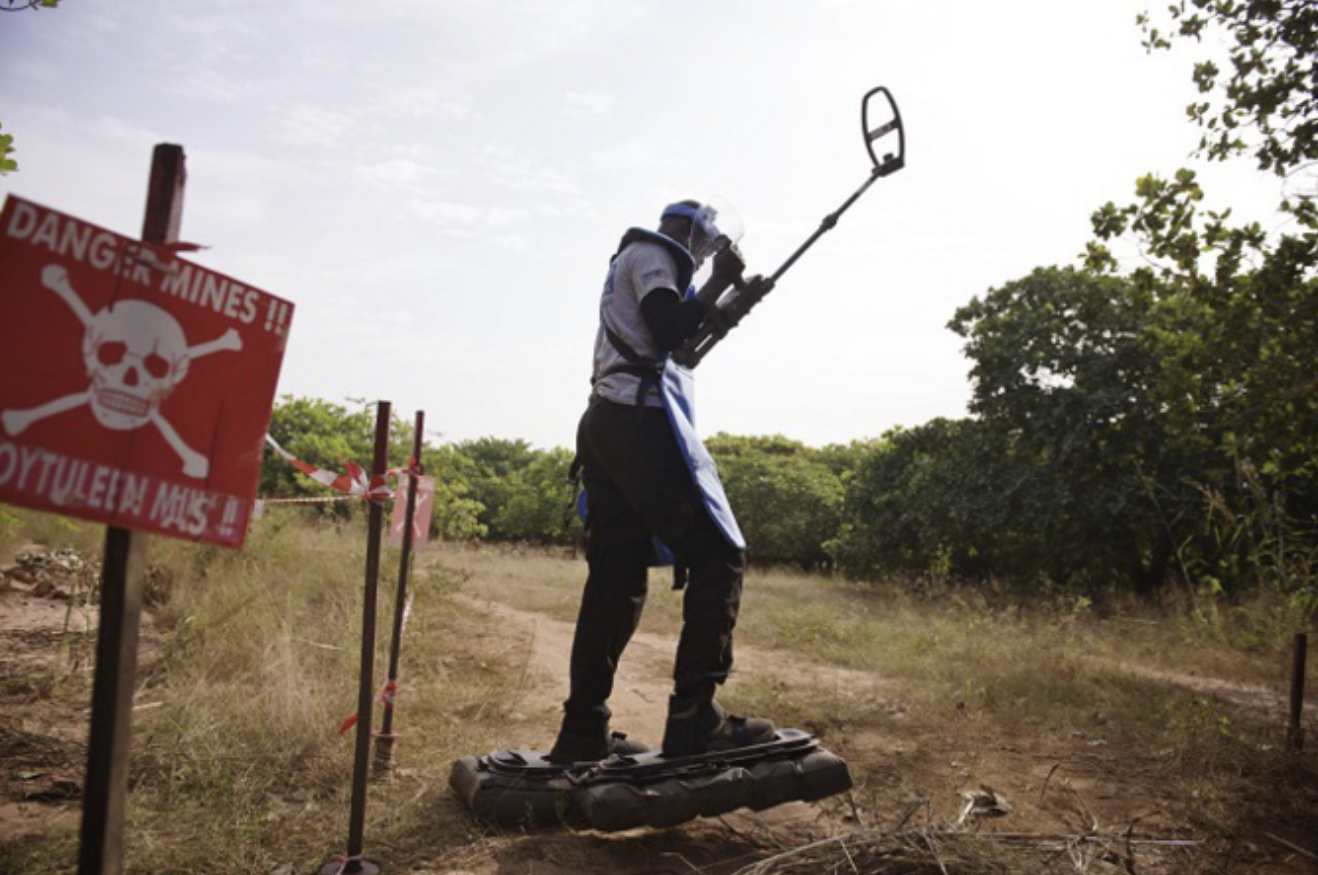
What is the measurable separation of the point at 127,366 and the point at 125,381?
0.03m

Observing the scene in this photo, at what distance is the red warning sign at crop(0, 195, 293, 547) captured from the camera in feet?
5.38

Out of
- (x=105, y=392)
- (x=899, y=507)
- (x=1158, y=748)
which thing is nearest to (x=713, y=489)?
(x=105, y=392)

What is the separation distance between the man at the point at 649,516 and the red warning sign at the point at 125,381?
1.69m

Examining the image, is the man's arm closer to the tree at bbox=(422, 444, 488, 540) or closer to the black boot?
the black boot

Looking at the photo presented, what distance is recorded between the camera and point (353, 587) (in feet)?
22.2

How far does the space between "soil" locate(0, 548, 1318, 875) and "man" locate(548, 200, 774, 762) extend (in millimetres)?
434

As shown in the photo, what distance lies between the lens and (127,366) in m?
1.74

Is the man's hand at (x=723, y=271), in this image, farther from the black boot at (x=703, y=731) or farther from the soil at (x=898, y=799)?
the soil at (x=898, y=799)

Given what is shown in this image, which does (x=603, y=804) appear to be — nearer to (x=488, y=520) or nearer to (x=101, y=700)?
(x=101, y=700)

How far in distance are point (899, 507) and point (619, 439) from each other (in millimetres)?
12888

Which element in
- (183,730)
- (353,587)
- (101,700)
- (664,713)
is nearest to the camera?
(101,700)

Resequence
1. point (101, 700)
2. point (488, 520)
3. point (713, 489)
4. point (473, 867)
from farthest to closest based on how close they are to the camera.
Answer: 1. point (488, 520)
2. point (713, 489)
3. point (473, 867)
4. point (101, 700)

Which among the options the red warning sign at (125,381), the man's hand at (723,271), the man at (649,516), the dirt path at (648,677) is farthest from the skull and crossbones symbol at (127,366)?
the dirt path at (648,677)

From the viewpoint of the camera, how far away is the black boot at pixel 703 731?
3264mm
